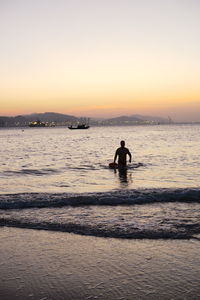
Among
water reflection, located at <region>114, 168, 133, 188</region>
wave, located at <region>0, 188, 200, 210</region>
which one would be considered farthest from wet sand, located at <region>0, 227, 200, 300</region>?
water reflection, located at <region>114, 168, 133, 188</region>

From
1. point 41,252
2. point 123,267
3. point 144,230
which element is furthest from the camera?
point 144,230

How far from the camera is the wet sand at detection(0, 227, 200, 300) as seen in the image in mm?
4359

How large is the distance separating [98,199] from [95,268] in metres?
6.05

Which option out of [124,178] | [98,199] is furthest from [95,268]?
[124,178]

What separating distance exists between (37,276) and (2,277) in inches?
21.4

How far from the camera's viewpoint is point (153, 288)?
445 centimetres

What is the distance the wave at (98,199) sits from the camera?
35.0 feet

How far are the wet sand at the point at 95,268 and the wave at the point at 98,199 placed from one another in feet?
12.2

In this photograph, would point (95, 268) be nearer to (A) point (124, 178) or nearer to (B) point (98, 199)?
(B) point (98, 199)

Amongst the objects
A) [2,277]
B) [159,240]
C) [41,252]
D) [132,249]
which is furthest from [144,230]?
[2,277]

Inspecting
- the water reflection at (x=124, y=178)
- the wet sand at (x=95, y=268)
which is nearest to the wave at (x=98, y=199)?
the water reflection at (x=124, y=178)

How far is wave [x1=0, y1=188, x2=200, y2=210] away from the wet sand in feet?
12.2

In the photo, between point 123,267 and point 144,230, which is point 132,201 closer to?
point 144,230

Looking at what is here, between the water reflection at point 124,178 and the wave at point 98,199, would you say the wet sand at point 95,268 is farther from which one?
the water reflection at point 124,178
